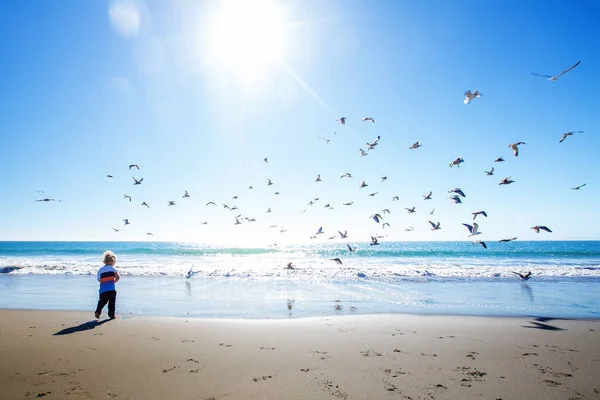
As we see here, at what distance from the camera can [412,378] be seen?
5.28 metres

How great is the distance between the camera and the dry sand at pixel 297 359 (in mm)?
4840

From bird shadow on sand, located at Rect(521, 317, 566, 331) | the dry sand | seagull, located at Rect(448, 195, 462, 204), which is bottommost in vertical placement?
bird shadow on sand, located at Rect(521, 317, 566, 331)

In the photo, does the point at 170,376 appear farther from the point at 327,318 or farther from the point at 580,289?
the point at 580,289

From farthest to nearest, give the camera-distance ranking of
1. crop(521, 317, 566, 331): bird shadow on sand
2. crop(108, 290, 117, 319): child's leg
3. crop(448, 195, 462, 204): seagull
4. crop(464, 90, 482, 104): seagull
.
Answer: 1. crop(448, 195, 462, 204): seagull
2. crop(464, 90, 482, 104): seagull
3. crop(108, 290, 117, 319): child's leg
4. crop(521, 317, 566, 331): bird shadow on sand

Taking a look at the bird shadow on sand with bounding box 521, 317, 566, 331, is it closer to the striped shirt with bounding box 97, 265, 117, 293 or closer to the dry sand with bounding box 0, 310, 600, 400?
the dry sand with bounding box 0, 310, 600, 400

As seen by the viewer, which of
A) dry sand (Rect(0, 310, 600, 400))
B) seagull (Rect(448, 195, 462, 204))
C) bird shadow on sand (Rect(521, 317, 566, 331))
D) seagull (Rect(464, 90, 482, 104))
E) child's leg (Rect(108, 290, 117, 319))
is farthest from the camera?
seagull (Rect(448, 195, 462, 204))

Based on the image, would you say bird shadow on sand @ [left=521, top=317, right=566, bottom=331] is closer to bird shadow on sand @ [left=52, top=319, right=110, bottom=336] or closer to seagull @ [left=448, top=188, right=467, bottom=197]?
seagull @ [left=448, top=188, right=467, bottom=197]

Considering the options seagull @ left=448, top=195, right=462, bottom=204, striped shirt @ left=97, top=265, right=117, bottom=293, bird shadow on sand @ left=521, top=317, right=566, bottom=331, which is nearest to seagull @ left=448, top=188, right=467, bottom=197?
seagull @ left=448, top=195, right=462, bottom=204

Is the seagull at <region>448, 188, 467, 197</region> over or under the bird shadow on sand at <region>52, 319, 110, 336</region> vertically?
over

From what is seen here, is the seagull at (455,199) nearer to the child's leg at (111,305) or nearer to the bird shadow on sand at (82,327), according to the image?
the child's leg at (111,305)

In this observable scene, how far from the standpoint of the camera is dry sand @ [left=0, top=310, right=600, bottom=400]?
4840 millimetres

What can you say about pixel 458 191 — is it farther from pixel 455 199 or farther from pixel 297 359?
pixel 297 359

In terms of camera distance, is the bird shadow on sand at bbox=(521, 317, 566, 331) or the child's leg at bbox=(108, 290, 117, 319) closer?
the bird shadow on sand at bbox=(521, 317, 566, 331)

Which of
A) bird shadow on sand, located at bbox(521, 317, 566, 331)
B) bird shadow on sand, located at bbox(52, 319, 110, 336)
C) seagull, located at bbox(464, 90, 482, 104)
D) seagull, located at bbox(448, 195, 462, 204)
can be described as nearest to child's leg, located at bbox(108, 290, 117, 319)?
bird shadow on sand, located at bbox(52, 319, 110, 336)
